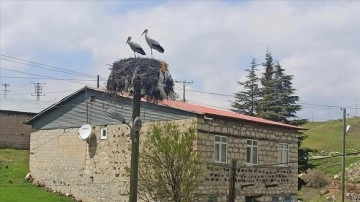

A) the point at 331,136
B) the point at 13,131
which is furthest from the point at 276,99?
the point at 331,136

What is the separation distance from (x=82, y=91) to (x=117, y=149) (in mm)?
4199

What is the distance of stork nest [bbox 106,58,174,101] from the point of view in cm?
2058

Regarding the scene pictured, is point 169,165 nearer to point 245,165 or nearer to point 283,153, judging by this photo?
point 245,165

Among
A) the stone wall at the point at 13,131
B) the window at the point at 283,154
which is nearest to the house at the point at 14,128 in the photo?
the stone wall at the point at 13,131

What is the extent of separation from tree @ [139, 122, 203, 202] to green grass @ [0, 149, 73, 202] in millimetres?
7120

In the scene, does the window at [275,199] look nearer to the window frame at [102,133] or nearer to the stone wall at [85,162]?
the stone wall at [85,162]

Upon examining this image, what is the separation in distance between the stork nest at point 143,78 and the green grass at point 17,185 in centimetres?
1107

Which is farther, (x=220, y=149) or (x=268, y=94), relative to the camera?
(x=268, y=94)

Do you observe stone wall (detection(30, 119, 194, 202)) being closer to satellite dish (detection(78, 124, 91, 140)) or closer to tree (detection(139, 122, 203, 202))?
satellite dish (detection(78, 124, 91, 140))

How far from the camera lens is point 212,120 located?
91.7 feet

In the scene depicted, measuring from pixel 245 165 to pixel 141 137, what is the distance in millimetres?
5135

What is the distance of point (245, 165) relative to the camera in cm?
3005

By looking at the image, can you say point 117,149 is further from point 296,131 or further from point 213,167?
point 296,131

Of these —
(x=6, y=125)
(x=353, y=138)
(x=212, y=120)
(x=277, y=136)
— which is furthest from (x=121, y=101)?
(x=353, y=138)
